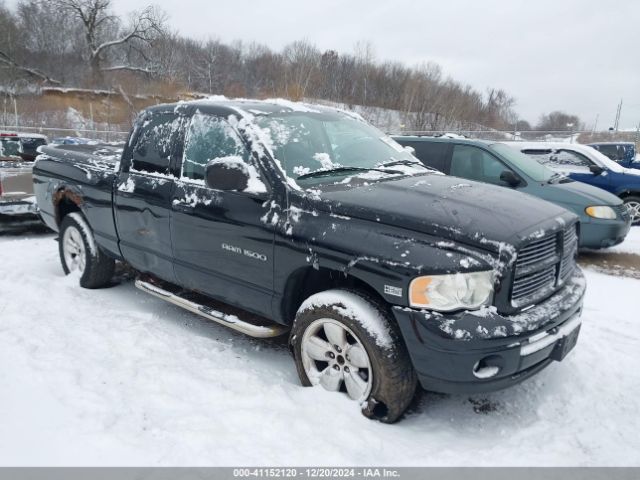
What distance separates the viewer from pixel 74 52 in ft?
148

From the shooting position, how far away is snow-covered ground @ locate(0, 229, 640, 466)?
2.45m

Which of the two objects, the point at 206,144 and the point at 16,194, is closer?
the point at 206,144

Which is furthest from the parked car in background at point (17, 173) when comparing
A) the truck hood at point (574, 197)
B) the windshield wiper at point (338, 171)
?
the truck hood at point (574, 197)

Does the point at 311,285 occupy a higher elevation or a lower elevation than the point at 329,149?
lower

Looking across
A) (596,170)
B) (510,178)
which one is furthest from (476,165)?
(596,170)

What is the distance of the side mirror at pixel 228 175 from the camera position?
120 inches

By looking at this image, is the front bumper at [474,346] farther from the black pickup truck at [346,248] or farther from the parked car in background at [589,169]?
the parked car in background at [589,169]

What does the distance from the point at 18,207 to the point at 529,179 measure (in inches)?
292

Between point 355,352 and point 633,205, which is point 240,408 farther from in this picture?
point 633,205

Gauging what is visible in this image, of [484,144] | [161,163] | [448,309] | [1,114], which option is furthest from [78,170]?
[1,114]

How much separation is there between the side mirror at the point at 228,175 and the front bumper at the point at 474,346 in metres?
1.33

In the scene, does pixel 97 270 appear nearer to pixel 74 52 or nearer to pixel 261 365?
pixel 261 365

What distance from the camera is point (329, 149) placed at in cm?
356

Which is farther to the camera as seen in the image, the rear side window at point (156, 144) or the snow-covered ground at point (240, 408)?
the rear side window at point (156, 144)
